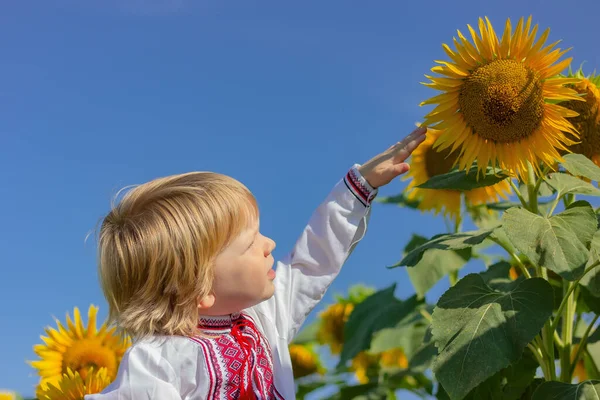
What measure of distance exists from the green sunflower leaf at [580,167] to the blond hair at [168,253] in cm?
92

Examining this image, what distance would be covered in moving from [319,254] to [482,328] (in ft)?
1.64

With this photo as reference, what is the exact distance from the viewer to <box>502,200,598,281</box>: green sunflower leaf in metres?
1.98

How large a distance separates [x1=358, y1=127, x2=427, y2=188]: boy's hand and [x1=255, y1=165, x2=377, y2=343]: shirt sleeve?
25 millimetres

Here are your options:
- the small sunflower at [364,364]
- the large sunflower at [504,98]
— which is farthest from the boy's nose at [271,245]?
the small sunflower at [364,364]

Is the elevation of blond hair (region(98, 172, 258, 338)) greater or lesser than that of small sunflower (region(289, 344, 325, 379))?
greater

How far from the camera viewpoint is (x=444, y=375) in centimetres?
195

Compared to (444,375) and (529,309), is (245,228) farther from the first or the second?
(529,309)

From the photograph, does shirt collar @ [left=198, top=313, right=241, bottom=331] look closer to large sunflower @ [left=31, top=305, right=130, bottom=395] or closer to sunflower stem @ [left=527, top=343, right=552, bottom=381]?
large sunflower @ [left=31, top=305, right=130, bottom=395]

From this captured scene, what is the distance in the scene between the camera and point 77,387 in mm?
2309

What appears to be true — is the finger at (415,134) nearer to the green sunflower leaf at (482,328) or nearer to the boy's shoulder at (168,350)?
the green sunflower leaf at (482,328)

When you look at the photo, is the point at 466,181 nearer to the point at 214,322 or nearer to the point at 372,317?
the point at 214,322

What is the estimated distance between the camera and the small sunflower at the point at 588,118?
2533 mm

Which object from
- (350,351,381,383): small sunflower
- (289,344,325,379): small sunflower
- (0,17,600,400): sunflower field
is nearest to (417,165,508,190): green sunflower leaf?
(0,17,600,400): sunflower field

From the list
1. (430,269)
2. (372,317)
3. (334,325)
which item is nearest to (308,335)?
(334,325)
